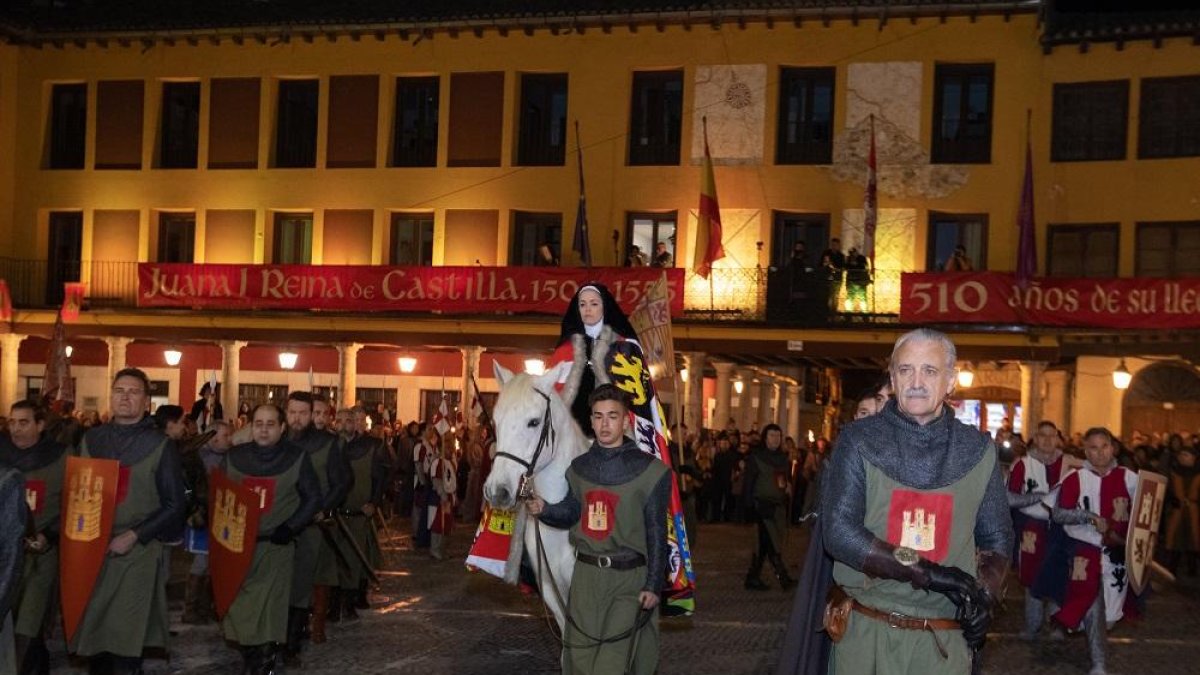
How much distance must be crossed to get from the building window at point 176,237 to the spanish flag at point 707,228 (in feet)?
44.3

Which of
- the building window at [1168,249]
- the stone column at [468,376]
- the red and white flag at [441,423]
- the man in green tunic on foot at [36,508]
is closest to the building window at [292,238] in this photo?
the stone column at [468,376]

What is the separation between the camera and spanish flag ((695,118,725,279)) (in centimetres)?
2777

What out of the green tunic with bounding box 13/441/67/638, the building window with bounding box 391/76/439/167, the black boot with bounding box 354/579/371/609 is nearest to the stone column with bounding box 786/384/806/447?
the building window with bounding box 391/76/439/167

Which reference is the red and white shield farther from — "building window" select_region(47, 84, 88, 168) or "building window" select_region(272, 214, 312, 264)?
"building window" select_region(47, 84, 88, 168)

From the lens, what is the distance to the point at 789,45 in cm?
3028

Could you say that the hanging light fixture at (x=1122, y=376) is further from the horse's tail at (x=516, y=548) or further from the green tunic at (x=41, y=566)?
the green tunic at (x=41, y=566)

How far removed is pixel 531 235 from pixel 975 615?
2767 cm

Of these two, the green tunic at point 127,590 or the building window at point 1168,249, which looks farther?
the building window at point 1168,249

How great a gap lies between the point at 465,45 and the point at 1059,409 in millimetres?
15374

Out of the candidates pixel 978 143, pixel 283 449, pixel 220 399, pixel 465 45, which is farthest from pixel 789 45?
pixel 283 449

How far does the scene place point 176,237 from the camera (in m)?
34.6

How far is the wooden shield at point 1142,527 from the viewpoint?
10719mm

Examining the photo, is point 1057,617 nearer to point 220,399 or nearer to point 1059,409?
point 1059,409

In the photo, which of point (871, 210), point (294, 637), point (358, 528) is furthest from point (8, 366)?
point (294, 637)
